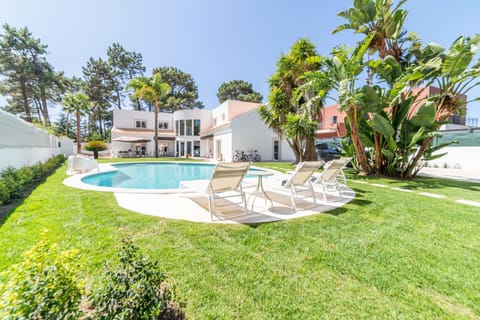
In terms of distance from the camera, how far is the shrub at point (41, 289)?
1.31m

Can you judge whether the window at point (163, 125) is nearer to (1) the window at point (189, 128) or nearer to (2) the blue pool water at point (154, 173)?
(1) the window at point (189, 128)

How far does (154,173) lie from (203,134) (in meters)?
14.2

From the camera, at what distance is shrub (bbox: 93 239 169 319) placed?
1.62 m

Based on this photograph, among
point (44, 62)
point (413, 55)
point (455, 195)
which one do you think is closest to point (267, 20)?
point (413, 55)

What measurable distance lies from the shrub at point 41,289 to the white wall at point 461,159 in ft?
78.5

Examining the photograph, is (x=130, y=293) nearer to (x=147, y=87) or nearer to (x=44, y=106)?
(x=147, y=87)

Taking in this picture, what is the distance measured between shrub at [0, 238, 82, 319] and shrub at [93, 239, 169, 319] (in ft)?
0.61

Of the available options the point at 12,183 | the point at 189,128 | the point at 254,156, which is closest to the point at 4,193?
the point at 12,183

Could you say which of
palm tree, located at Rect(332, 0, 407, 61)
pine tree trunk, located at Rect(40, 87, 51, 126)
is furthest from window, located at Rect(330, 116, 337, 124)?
pine tree trunk, located at Rect(40, 87, 51, 126)

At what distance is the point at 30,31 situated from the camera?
3362 cm

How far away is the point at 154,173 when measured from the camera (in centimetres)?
1573

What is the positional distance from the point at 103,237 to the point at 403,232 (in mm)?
5567

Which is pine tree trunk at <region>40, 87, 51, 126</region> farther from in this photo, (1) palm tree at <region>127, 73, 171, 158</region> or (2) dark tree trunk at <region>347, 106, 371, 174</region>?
(2) dark tree trunk at <region>347, 106, 371, 174</region>

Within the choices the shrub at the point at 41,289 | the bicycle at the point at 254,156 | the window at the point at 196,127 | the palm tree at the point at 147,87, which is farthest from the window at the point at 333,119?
the shrub at the point at 41,289
